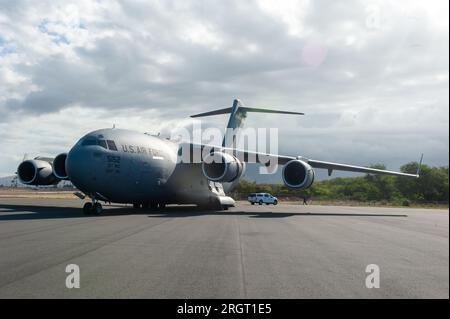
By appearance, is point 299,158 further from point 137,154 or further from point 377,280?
point 377,280

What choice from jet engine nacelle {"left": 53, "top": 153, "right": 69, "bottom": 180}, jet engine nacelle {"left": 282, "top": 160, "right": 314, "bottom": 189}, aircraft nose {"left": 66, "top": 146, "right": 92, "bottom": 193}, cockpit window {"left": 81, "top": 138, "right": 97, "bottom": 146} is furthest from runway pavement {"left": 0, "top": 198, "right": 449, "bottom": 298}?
jet engine nacelle {"left": 53, "top": 153, "right": 69, "bottom": 180}

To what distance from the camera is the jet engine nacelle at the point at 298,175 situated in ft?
81.6

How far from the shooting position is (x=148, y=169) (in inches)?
915

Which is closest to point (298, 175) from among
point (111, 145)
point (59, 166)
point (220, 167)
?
point (220, 167)

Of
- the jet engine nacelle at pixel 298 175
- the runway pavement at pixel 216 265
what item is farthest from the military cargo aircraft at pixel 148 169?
the runway pavement at pixel 216 265

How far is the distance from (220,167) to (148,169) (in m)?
4.54

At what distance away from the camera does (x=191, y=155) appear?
91.0 ft

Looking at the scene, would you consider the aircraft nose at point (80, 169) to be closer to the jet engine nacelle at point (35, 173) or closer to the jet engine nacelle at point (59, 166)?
the jet engine nacelle at point (59, 166)

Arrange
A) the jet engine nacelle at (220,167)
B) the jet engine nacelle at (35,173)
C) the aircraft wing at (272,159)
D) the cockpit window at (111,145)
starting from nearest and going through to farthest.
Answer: the cockpit window at (111,145), the jet engine nacelle at (220,167), the aircraft wing at (272,159), the jet engine nacelle at (35,173)

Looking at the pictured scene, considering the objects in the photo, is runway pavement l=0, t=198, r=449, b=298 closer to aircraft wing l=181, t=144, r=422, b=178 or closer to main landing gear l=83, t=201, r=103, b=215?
main landing gear l=83, t=201, r=103, b=215

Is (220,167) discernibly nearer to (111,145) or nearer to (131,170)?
(131,170)

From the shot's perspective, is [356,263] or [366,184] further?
[366,184]
